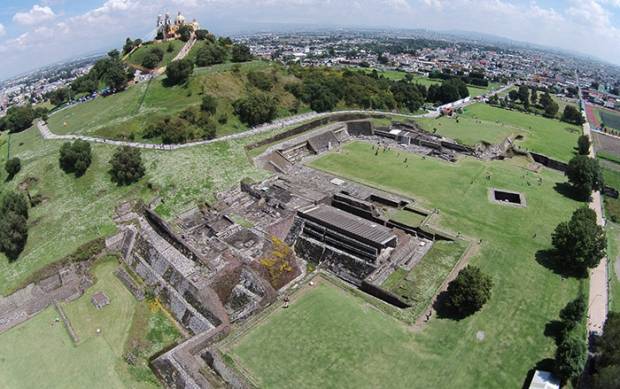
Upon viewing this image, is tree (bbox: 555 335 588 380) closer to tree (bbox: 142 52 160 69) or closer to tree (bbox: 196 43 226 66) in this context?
tree (bbox: 196 43 226 66)

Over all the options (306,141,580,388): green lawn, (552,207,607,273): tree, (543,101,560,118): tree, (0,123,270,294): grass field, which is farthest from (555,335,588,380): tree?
(543,101,560,118): tree

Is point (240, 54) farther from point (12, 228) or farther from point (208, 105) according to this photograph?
point (12, 228)

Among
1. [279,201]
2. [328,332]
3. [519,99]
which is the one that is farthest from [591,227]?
[519,99]

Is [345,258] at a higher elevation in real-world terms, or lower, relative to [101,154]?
lower

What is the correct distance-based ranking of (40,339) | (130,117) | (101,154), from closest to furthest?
(40,339)
(101,154)
(130,117)

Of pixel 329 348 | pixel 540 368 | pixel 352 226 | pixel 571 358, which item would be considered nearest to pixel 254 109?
pixel 352 226

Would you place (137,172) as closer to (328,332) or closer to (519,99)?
(328,332)

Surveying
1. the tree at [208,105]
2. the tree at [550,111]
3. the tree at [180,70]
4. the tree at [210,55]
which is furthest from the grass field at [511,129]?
the tree at [180,70]
